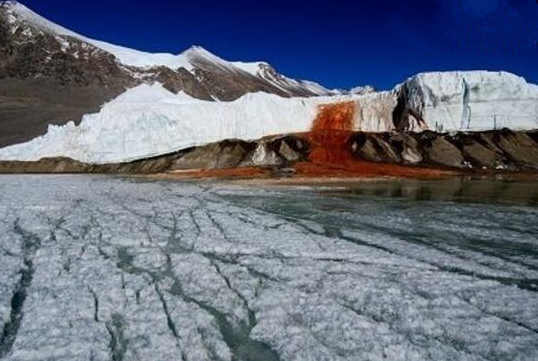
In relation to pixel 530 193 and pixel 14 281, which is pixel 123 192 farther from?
pixel 530 193

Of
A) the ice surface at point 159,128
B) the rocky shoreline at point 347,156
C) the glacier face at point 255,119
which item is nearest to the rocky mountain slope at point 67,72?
the ice surface at point 159,128

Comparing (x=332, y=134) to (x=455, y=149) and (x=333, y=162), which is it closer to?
(x=333, y=162)

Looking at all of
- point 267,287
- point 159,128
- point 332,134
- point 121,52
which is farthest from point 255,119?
point 121,52

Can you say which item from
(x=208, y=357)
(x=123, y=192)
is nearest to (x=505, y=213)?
(x=208, y=357)

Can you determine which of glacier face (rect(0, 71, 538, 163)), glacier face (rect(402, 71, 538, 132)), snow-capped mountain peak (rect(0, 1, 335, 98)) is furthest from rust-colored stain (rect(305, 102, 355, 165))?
snow-capped mountain peak (rect(0, 1, 335, 98))

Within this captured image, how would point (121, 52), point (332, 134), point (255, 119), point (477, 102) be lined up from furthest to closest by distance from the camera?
point (121, 52) < point (255, 119) < point (477, 102) < point (332, 134)

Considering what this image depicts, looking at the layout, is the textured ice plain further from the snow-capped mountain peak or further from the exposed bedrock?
the snow-capped mountain peak
